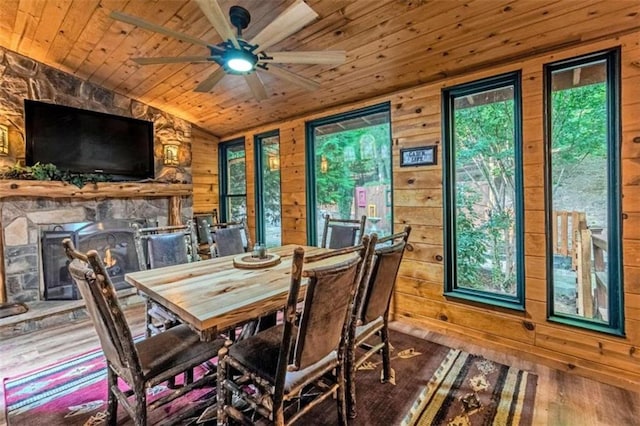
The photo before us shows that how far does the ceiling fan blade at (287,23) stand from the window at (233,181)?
318 cm

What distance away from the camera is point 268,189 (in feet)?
14.8

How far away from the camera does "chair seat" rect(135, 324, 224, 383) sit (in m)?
1.49

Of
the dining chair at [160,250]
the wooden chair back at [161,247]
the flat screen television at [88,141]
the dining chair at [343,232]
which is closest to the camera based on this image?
the dining chair at [160,250]

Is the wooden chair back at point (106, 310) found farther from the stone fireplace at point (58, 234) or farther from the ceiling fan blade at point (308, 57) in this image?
the stone fireplace at point (58, 234)

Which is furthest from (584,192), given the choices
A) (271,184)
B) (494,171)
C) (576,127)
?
(271,184)

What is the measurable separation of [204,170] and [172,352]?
3868 millimetres

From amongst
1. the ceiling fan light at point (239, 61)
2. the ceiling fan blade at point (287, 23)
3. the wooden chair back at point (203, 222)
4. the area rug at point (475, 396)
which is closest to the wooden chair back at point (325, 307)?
the area rug at point (475, 396)

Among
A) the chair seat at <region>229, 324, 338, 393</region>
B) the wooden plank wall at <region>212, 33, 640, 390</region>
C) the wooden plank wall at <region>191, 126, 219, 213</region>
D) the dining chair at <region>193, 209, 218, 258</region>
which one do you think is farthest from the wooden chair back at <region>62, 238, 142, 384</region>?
the wooden plank wall at <region>191, 126, 219, 213</region>

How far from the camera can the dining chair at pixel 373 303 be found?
5.61ft

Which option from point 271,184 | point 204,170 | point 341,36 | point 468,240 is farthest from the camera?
point 204,170

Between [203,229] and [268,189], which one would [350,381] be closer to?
[268,189]

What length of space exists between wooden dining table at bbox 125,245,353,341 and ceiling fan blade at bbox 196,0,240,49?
1366mm

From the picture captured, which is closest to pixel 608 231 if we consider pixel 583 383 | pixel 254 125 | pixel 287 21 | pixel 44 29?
pixel 583 383

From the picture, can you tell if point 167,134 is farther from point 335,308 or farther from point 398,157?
point 335,308
